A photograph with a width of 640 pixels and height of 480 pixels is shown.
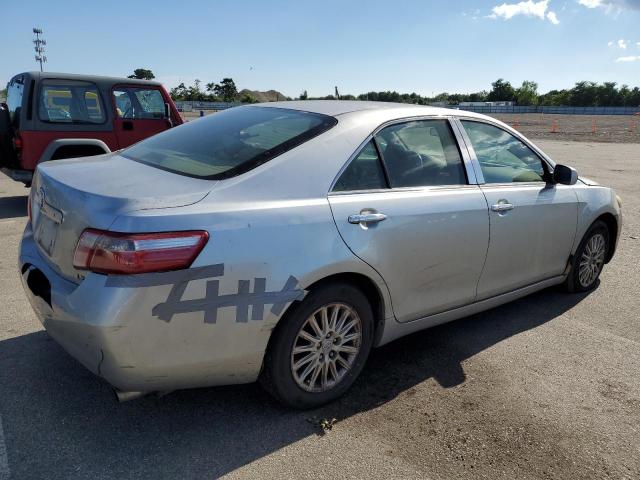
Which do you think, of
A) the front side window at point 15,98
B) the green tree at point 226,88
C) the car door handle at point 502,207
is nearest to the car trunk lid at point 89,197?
the car door handle at point 502,207

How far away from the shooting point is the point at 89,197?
244 centimetres

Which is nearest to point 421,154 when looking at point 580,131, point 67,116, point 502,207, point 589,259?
point 502,207

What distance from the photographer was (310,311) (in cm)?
269

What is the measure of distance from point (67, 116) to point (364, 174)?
6279 mm

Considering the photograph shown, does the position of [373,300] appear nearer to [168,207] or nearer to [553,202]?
[168,207]

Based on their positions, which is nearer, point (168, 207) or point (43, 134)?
point (168, 207)

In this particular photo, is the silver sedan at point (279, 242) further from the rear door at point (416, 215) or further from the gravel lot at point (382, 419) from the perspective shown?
the gravel lot at point (382, 419)

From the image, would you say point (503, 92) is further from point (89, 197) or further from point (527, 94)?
point (89, 197)

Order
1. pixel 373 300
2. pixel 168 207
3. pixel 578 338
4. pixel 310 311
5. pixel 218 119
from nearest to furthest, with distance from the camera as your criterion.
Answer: pixel 168 207 < pixel 310 311 < pixel 373 300 < pixel 218 119 < pixel 578 338

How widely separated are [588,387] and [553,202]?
1.44 m

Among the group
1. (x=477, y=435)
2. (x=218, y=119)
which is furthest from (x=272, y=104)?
(x=477, y=435)

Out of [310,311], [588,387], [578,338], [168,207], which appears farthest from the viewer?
[578,338]

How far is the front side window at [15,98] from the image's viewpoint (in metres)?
7.56

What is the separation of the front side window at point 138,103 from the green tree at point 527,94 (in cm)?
13685
